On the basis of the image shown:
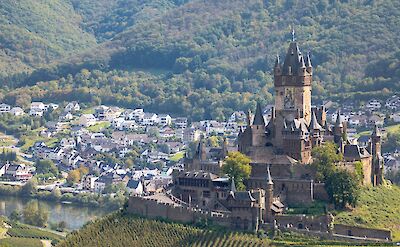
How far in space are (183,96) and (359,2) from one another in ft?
110

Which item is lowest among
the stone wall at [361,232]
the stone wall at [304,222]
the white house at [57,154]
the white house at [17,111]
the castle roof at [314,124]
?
the stone wall at [361,232]

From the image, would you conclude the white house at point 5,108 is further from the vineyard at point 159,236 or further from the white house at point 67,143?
the vineyard at point 159,236

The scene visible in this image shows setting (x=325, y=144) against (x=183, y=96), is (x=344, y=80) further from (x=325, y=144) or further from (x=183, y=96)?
(x=325, y=144)

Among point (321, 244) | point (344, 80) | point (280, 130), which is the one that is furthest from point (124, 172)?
point (321, 244)

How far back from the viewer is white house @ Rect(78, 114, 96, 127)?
18031 centimetres

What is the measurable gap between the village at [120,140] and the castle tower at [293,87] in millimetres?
28000

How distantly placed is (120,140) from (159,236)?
253 feet

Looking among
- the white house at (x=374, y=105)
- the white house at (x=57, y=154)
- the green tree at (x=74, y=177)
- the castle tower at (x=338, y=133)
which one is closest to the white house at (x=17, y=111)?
the white house at (x=57, y=154)

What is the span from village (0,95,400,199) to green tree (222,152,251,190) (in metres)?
33.2

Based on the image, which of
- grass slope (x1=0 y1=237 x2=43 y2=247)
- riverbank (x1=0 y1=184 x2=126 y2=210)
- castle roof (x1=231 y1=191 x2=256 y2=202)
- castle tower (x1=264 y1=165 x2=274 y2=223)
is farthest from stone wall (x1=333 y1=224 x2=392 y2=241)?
riverbank (x1=0 y1=184 x2=126 y2=210)

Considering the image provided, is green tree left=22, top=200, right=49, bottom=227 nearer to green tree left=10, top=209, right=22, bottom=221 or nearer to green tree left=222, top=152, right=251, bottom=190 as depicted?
green tree left=10, top=209, right=22, bottom=221

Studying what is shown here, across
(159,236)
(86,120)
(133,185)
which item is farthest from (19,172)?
(159,236)

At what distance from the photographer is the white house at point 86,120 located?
180 metres

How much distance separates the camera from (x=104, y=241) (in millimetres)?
92812
